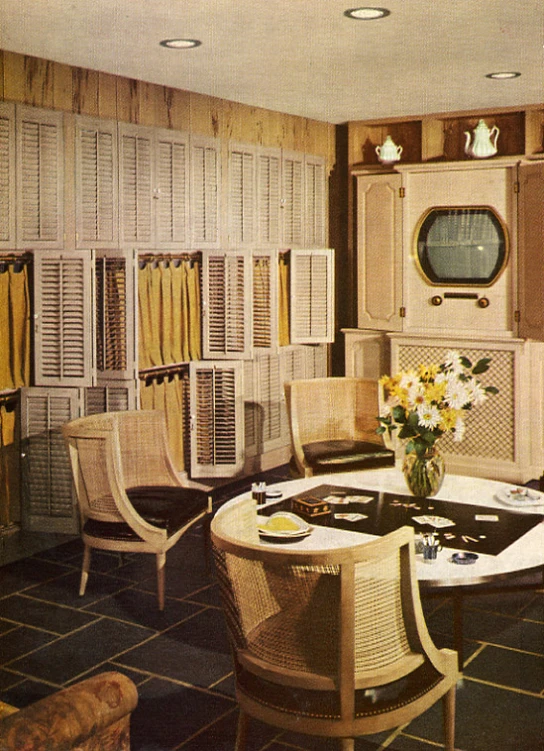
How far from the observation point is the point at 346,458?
204 inches

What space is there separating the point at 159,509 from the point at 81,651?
A: 2.45ft

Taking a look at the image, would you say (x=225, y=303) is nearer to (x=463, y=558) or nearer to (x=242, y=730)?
(x=463, y=558)

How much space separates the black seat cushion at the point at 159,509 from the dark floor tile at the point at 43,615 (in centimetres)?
37

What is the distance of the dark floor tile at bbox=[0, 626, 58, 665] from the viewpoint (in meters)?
3.79

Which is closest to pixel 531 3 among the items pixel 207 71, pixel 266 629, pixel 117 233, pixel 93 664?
pixel 207 71

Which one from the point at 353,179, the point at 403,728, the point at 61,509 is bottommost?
the point at 403,728

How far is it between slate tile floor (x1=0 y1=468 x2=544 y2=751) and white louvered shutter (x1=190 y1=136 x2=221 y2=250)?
2.17 m

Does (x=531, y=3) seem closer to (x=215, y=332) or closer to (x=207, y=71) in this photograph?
(x=207, y=71)

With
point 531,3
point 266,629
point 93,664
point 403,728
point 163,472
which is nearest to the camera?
point 266,629

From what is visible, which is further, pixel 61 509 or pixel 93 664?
pixel 61 509

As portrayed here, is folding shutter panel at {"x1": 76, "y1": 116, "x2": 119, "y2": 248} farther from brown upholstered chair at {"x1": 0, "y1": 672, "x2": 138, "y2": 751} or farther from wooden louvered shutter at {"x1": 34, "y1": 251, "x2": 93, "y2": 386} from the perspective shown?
brown upholstered chair at {"x1": 0, "y1": 672, "x2": 138, "y2": 751}

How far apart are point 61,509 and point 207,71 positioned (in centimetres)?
257

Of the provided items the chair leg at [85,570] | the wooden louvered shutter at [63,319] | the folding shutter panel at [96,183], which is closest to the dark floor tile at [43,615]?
the chair leg at [85,570]

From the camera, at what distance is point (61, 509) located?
5016 mm
